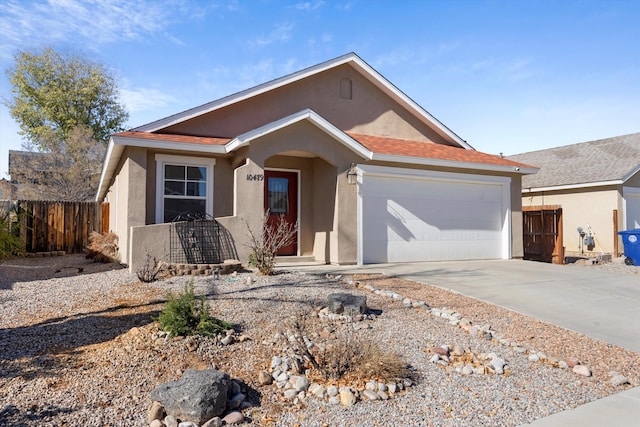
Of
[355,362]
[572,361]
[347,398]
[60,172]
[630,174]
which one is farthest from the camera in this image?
[60,172]

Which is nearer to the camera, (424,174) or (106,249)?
(106,249)

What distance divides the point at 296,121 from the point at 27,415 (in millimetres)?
8135

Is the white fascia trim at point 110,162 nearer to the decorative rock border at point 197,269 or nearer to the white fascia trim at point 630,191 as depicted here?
the decorative rock border at point 197,269

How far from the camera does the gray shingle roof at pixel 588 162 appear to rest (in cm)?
1792

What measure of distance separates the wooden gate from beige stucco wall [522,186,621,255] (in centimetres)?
370

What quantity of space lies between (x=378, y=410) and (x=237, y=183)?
697 centimetres

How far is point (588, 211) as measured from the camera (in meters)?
18.3

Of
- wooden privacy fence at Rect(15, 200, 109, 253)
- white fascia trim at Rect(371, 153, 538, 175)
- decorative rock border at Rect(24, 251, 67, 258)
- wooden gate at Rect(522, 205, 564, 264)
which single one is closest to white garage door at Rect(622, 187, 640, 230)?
wooden gate at Rect(522, 205, 564, 264)

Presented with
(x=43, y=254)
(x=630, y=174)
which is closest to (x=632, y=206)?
(x=630, y=174)

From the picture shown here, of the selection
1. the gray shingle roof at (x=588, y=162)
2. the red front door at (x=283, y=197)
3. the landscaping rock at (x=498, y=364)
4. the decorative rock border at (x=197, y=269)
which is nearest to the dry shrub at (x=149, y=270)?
the decorative rock border at (x=197, y=269)

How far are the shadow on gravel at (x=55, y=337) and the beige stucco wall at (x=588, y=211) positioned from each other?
58.8 feet

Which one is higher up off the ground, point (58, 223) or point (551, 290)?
point (58, 223)

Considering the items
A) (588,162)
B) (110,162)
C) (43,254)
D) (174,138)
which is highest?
(588,162)

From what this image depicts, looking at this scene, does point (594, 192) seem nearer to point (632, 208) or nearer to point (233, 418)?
point (632, 208)
